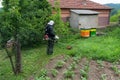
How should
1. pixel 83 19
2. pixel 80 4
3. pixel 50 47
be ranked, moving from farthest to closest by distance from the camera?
1. pixel 80 4
2. pixel 83 19
3. pixel 50 47

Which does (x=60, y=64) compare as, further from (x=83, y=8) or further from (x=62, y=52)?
(x=83, y=8)

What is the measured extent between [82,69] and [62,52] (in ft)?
10.9

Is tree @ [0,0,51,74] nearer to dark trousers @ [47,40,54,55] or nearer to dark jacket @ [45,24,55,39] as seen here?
dark jacket @ [45,24,55,39]

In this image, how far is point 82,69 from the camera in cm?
1023

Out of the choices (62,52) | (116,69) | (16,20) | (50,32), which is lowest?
(62,52)

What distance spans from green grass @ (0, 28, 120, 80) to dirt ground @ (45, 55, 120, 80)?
0.55 meters

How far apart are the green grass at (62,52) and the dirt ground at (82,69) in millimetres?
554

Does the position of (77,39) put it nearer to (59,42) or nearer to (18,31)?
(59,42)

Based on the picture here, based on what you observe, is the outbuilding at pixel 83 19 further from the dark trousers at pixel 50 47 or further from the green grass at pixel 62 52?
the dark trousers at pixel 50 47

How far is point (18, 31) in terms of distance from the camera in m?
9.84

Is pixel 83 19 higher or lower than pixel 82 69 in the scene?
higher

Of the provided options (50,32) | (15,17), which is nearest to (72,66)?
(15,17)

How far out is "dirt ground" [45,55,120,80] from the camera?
939 centimetres

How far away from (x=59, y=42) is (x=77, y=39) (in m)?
1.65
